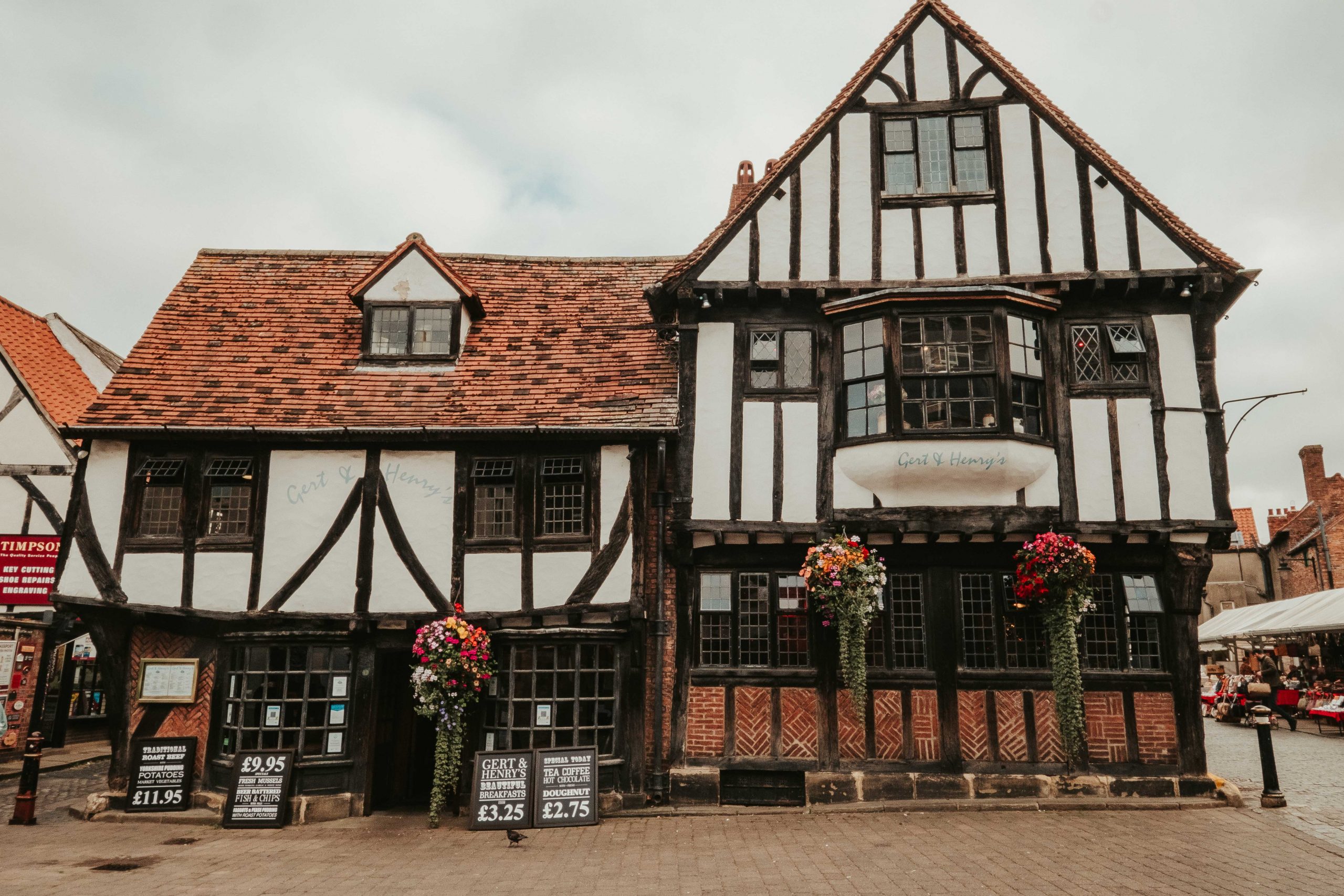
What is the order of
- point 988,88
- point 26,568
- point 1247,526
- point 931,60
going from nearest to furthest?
1. point 988,88
2. point 931,60
3. point 26,568
4. point 1247,526

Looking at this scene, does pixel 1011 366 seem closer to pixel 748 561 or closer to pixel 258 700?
pixel 748 561

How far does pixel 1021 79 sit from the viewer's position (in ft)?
43.2

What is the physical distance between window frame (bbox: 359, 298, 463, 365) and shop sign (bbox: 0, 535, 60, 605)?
7105 millimetres

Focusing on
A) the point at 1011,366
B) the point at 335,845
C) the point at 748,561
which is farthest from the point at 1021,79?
the point at 335,845

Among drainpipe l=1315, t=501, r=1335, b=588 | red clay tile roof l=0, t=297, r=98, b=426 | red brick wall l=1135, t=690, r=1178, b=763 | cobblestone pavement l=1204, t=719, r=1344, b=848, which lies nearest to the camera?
cobblestone pavement l=1204, t=719, r=1344, b=848

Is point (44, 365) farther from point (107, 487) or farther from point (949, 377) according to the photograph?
point (949, 377)

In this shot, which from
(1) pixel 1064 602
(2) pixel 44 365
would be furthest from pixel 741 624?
(2) pixel 44 365

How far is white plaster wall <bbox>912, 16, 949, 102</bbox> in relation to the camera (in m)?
13.3

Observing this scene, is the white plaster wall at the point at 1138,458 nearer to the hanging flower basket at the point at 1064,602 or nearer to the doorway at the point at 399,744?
the hanging flower basket at the point at 1064,602

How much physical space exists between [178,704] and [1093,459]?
13.6 meters

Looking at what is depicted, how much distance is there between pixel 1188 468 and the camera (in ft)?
39.9

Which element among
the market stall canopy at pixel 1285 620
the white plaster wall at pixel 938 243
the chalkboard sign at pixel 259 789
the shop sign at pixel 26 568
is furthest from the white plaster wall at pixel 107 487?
the market stall canopy at pixel 1285 620

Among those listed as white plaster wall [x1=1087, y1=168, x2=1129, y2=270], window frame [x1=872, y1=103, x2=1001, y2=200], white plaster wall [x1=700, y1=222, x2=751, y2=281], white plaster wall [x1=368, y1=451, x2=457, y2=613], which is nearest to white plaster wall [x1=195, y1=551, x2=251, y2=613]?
white plaster wall [x1=368, y1=451, x2=457, y2=613]

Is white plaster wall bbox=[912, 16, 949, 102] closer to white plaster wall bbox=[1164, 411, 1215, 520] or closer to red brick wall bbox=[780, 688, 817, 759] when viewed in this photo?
white plaster wall bbox=[1164, 411, 1215, 520]
